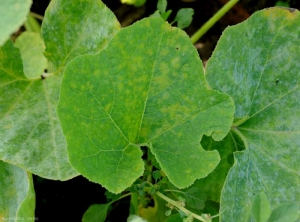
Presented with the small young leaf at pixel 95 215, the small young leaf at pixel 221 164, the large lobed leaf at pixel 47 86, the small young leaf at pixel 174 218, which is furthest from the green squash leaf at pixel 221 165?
the large lobed leaf at pixel 47 86

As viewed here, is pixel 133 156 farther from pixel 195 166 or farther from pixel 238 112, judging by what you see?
pixel 238 112

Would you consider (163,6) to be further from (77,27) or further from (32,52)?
(32,52)

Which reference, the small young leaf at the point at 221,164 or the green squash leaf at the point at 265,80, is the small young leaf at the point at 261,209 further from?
the small young leaf at the point at 221,164

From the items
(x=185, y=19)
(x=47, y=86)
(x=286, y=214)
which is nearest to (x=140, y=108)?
(x=47, y=86)

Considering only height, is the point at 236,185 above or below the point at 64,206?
above

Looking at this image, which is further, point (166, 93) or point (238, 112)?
point (238, 112)

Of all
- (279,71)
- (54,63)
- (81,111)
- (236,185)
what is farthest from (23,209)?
(279,71)
